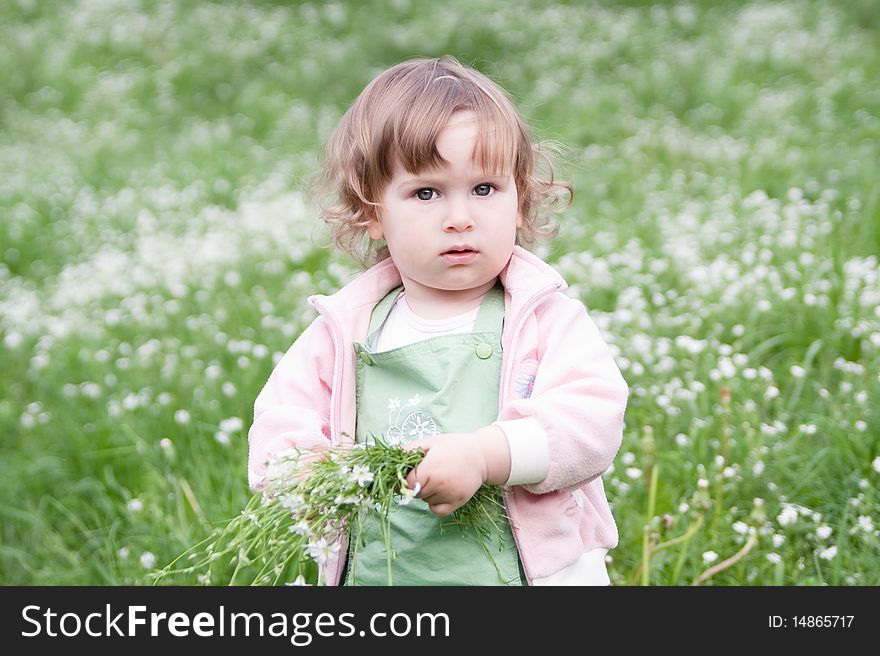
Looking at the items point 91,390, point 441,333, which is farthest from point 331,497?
point 91,390

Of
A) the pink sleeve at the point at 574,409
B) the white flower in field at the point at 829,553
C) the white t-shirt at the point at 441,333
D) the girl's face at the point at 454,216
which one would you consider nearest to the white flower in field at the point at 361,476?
the pink sleeve at the point at 574,409

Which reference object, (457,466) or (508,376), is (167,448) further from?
(457,466)

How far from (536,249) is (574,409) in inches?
124

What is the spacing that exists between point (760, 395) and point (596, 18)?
28.1ft

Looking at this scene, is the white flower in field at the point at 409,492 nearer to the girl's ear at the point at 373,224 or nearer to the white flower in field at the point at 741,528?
the girl's ear at the point at 373,224

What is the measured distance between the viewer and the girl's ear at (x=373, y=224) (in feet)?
9.75

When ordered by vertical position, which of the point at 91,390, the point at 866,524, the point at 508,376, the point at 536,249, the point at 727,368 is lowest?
the point at 866,524

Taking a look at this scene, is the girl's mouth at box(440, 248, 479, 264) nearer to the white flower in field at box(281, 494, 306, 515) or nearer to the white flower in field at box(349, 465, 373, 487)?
the white flower in field at box(349, 465, 373, 487)

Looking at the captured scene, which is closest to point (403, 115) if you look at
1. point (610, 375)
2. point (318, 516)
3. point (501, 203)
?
point (501, 203)

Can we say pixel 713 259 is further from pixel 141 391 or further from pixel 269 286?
pixel 141 391

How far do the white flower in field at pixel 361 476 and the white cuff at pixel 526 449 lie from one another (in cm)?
33

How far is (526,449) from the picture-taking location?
8.13 ft

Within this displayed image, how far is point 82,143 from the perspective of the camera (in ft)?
33.6

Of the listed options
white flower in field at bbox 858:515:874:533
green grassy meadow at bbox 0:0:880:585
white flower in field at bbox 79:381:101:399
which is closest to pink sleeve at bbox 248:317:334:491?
green grassy meadow at bbox 0:0:880:585
